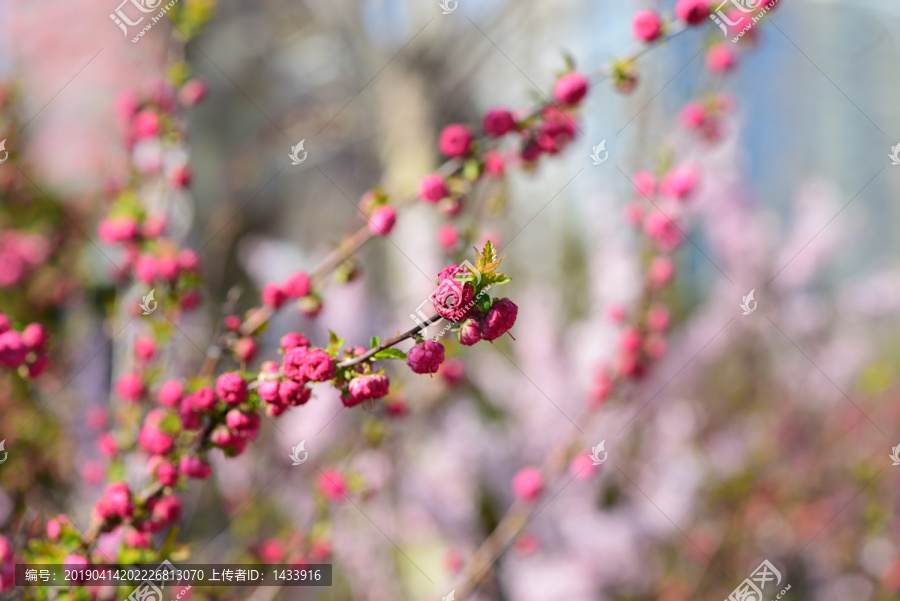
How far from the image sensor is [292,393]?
0.78 meters

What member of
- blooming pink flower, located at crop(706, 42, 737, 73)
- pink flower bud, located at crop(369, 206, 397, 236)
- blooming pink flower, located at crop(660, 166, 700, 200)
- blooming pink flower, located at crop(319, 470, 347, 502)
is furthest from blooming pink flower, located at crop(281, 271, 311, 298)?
blooming pink flower, located at crop(706, 42, 737, 73)

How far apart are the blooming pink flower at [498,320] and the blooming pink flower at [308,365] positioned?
19cm

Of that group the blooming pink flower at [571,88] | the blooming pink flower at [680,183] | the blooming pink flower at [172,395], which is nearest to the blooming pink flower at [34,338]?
the blooming pink flower at [172,395]

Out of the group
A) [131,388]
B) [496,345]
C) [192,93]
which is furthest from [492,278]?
[496,345]

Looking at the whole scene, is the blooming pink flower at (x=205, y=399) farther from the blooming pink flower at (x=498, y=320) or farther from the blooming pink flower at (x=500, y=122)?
the blooming pink flower at (x=500, y=122)

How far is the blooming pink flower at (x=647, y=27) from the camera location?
1097 millimetres

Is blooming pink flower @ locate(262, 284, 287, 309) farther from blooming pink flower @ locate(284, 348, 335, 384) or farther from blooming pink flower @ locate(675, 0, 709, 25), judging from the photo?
blooming pink flower @ locate(675, 0, 709, 25)

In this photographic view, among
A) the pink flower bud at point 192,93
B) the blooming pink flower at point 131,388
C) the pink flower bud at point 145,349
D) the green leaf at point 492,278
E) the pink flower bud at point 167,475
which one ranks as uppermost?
the pink flower bud at point 192,93

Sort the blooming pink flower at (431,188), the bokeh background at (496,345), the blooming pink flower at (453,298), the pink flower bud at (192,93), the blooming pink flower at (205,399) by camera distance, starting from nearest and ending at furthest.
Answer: the blooming pink flower at (453,298), the blooming pink flower at (205,399), the blooming pink flower at (431,188), the pink flower bud at (192,93), the bokeh background at (496,345)

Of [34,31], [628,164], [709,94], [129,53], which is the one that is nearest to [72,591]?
[709,94]

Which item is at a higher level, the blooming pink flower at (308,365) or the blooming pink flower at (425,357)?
→ the blooming pink flower at (308,365)

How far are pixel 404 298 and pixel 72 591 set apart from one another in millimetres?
1821

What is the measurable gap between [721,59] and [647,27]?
444 millimetres

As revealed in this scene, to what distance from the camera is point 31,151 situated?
7.54 feet
